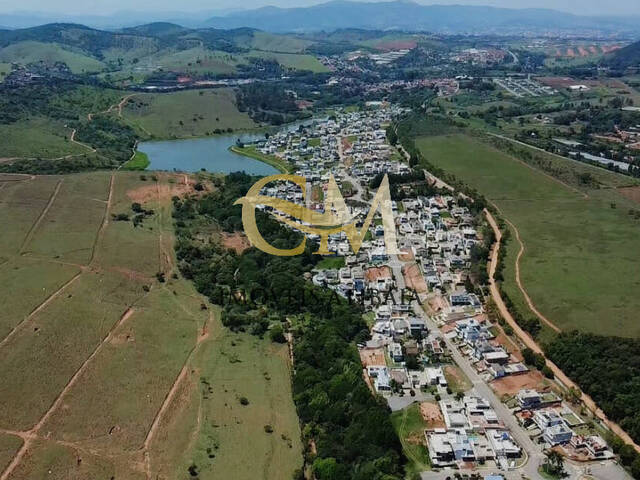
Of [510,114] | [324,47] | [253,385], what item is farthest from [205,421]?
[324,47]

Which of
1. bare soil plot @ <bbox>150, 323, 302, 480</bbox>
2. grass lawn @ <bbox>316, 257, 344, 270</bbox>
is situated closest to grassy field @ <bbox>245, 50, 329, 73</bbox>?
grass lawn @ <bbox>316, 257, 344, 270</bbox>

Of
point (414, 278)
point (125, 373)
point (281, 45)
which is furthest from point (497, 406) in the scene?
point (281, 45)

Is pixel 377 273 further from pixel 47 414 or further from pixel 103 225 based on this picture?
pixel 47 414

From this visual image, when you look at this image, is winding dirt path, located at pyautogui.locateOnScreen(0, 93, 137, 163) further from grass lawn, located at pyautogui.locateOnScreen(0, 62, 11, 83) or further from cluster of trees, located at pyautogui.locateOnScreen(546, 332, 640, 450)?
cluster of trees, located at pyautogui.locateOnScreen(546, 332, 640, 450)

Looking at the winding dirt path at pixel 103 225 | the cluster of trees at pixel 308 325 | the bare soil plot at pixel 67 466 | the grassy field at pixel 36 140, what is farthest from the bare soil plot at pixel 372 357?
the grassy field at pixel 36 140

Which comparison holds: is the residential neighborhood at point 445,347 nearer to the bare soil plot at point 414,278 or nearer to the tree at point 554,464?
the bare soil plot at point 414,278

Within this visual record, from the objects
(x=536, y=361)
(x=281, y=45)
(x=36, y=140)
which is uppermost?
(x=281, y=45)

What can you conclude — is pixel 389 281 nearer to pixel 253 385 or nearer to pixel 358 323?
pixel 358 323
